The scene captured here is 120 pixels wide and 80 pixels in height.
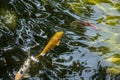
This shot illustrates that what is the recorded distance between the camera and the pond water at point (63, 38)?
5195mm

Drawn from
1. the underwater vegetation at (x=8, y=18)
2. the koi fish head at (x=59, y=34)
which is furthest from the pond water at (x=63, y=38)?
the koi fish head at (x=59, y=34)

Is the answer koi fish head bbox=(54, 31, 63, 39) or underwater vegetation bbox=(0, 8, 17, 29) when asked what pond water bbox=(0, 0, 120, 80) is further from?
koi fish head bbox=(54, 31, 63, 39)

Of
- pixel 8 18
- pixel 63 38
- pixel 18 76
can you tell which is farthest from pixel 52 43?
pixel 8 18

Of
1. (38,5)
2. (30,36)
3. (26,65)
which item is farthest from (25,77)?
(38,5)

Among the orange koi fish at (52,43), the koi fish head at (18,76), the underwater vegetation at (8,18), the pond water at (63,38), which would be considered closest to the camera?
the koi fish head at (18,76)

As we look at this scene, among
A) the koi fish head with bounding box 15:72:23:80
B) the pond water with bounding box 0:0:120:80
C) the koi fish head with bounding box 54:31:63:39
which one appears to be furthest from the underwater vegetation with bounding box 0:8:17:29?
the koi fish head with bounding box 15:72:23:80

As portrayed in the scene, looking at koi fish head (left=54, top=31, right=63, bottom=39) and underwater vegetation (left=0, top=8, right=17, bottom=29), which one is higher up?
underwater vegetation (left=0, top=8, right=17, bottom=29)

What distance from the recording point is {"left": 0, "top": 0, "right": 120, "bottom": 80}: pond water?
520cm

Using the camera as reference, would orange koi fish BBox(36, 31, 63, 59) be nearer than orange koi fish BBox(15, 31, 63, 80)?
No

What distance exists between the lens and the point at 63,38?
5.89 meters

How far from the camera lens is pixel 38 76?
5.02 m

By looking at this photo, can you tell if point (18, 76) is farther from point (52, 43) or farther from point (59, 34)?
point (59, 34)

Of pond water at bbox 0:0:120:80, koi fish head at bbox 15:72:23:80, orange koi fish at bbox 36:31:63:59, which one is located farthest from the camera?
orange koi fish at bbox 36:31:63:59

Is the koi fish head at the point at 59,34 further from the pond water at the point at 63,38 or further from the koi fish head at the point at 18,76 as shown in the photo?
the koi fish head at the point at 18,76
